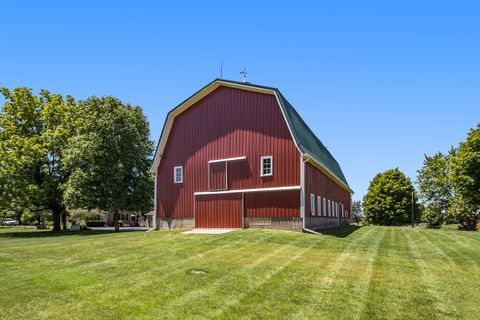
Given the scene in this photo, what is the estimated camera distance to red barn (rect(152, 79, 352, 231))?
67.2ft

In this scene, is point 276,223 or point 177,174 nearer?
point 276,223

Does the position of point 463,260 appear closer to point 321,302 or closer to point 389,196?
point 321,302

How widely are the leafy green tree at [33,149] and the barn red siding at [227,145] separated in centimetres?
1310

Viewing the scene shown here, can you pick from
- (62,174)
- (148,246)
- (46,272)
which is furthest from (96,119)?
(46,272)

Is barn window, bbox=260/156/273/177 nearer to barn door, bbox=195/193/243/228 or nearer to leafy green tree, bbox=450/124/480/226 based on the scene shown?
barn door, bbox=195/193/243/228

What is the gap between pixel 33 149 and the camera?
3216 centimetres

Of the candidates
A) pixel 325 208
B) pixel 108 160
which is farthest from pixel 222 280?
pixel 108 160

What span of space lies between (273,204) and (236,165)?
3259 mm

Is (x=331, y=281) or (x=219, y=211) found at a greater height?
(x=219, y=211)

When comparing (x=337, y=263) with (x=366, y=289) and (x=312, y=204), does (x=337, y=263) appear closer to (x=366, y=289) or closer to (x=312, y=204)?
(x=366, y=289)

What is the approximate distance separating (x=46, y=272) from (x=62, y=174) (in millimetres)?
26470

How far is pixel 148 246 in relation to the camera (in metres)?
15.4

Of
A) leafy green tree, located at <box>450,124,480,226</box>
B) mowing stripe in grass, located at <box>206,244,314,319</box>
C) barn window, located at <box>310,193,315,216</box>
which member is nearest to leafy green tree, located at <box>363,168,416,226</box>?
leafy green tree, located at <box>450,124,480,226</box>

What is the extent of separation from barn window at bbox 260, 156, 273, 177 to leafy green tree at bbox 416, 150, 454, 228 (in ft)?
138
